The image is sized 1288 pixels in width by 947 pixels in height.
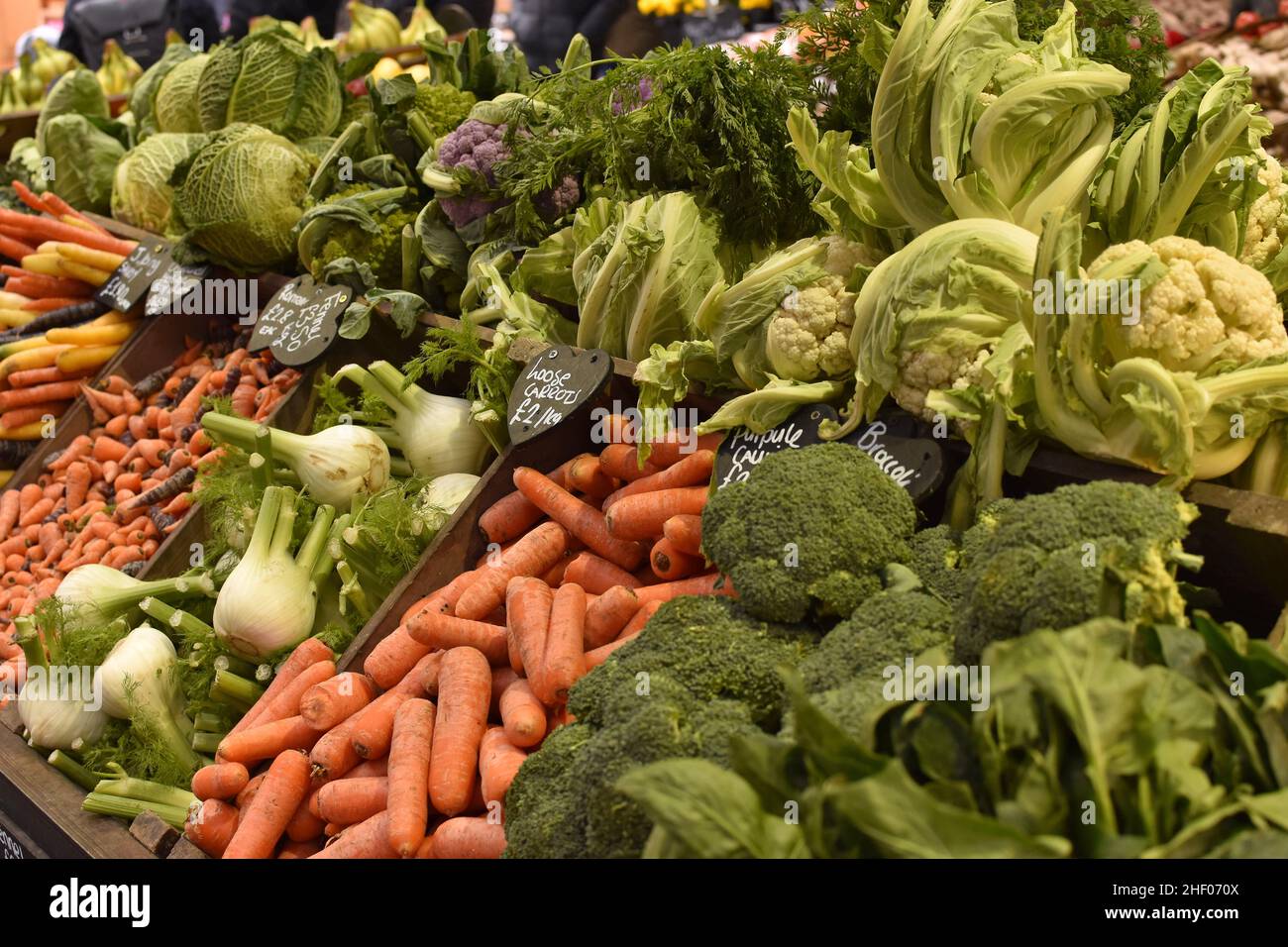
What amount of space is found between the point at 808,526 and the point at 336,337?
202 cm

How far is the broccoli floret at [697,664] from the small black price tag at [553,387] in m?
0.81

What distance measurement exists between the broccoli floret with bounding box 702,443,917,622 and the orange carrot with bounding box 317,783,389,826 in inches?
34.0

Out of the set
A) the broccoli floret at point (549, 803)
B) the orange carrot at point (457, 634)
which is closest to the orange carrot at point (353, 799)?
the orange carrot at point (457, 634)

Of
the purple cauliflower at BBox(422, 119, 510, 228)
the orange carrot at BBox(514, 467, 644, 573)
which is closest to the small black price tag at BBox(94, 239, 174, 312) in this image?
the purple cauliflower at BBox(422, 119, 510, 228)

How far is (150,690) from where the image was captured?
8.30 ft

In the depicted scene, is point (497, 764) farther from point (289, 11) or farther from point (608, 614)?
point (289, 11)

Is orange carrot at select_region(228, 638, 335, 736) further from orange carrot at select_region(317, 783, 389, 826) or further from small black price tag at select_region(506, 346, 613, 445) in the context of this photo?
small black price tag at select_region(506, 346, 613, 445)

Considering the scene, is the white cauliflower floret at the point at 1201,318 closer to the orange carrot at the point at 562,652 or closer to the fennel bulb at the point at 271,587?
the orange carrot at the point at 562,652

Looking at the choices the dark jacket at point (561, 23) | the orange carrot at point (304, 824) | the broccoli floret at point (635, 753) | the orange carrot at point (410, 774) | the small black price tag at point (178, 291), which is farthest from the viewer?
the dark jacket at point (561, 23)

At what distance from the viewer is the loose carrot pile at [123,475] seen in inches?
128

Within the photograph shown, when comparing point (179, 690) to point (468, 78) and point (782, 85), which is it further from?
point (468, 78)

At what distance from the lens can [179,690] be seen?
2.61 m

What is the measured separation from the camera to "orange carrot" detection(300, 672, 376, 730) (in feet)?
7.38

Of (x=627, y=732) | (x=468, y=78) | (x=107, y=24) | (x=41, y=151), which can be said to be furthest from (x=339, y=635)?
(x=107, y=24)
